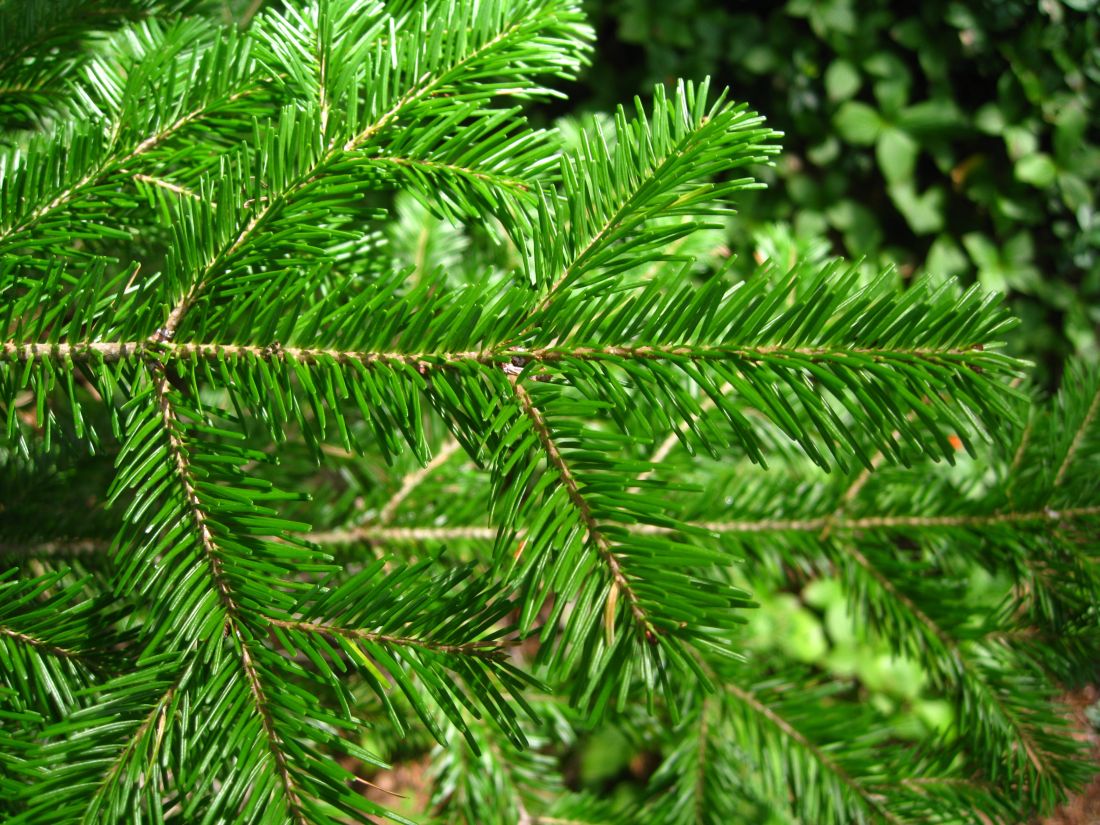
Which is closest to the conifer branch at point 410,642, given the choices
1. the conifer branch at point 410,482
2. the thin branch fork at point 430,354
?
the thin branch fork at point 430,354

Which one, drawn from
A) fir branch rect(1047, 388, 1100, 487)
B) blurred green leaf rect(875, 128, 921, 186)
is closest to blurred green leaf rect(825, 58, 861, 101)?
Answer: blurred green leaf rect(875, 128, 921, 186)

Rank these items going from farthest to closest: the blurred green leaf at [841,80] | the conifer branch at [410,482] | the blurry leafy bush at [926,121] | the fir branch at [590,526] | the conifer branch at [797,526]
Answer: the blurred green leaf at [841,80], the blurry leafy bush at [926,121], the conifer branch at [410,482], the conifer branch at [797,526], the fir branch at [590,526]

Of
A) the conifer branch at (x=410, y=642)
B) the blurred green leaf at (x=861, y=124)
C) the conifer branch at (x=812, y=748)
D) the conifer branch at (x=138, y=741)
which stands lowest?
the conifer branch at (x=812, y=748)

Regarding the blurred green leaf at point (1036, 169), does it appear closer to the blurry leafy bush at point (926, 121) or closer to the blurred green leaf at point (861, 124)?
the blurry leafy bush at point (926, 121)

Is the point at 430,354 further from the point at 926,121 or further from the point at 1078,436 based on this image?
the point at 926,121

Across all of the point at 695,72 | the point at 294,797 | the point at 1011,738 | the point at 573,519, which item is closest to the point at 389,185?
the point at 573,519

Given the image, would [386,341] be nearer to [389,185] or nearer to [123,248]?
[389,185]

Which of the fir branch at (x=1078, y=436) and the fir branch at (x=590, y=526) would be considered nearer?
the fir branch at (x=590, y=526)

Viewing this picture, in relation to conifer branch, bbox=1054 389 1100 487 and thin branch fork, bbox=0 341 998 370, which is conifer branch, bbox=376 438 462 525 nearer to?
thin branch fork, bbox=0 341 998 370
